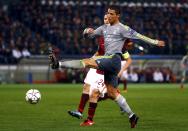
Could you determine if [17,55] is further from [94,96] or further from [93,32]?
[93,32]

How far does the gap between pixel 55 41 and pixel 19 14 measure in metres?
3.46

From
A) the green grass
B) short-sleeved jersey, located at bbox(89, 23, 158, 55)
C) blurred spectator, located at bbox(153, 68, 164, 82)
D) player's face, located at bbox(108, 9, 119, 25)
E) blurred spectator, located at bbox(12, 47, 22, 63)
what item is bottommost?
blurred spectator, located at bbox(153, 68, 164, 82)

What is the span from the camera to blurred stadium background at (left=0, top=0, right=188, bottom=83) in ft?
145

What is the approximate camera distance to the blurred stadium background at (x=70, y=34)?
145 feet

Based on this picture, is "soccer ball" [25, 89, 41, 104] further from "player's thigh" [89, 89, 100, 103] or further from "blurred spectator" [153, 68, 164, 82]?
"blurred spectator" [153, 68, 164, 82]

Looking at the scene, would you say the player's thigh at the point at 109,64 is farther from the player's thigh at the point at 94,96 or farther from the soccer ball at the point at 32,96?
the soccer ball at the point at 32,96

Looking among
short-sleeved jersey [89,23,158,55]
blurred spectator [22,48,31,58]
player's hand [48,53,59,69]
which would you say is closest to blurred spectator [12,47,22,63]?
blurred spectator [22,48,31,58]

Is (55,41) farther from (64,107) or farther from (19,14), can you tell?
(64,107)

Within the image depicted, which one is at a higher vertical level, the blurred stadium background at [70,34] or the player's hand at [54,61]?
the player's hand at [54,61]

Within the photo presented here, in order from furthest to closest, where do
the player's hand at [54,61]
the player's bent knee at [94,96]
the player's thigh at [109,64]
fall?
the player's bent knee at [94,96], the player's thigh at [109,64], the player's hand at [54,61]

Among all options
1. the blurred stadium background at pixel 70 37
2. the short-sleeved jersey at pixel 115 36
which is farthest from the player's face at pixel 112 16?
the blurred stadium background at pixel 70 37

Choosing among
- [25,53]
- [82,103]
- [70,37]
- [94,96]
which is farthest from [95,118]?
[70,37]

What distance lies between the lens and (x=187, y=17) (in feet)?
169

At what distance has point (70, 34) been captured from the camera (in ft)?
151
